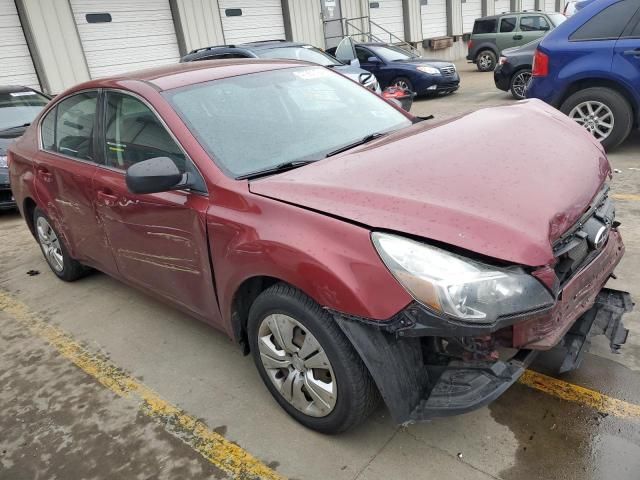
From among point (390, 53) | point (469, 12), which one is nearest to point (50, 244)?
point (390, 53)

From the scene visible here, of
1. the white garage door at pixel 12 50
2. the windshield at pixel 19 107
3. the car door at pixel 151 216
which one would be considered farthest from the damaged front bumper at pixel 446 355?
the white garage door at pixel 12 50

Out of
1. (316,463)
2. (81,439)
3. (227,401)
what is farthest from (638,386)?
(81,439)

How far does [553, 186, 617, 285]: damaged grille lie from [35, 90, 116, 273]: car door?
8.60 ft

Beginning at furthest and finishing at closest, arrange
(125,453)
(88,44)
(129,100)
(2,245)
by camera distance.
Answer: (88,44) → (2,245) → (129,100) → (125,453)

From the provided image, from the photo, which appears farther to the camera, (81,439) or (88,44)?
(88,44)

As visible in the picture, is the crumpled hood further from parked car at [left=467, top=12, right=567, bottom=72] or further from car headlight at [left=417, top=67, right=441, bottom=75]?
parked car at [left=467, top=12, right=567, bottom=72]

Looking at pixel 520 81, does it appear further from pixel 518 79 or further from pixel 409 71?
pixel 409 71

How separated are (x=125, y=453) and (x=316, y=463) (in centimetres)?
92

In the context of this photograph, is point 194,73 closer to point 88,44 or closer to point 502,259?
point 502,259

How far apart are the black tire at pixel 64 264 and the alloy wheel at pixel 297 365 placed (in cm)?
242

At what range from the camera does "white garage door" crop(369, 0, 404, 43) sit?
18.7 m

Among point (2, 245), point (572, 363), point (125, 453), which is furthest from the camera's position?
point (2, 245)

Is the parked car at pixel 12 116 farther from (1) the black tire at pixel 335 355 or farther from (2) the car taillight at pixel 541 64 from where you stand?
(2) the car taillight at pixel 541 64

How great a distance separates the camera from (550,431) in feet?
7.52
